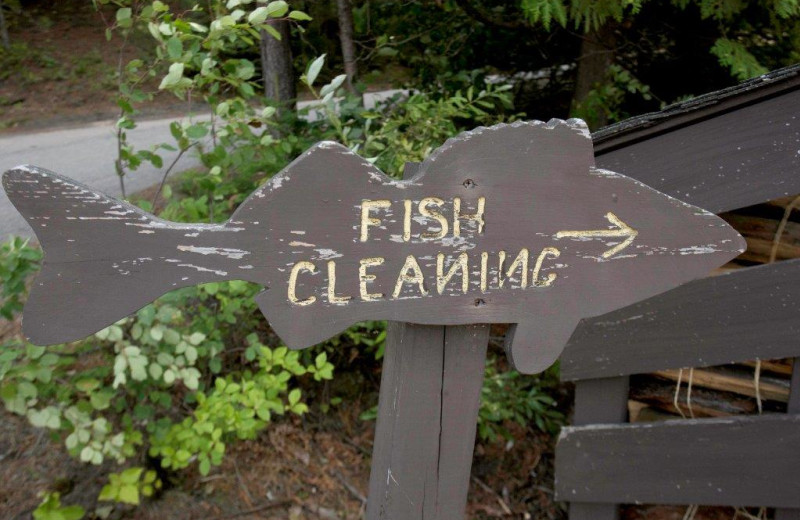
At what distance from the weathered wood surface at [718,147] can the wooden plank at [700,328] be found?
32 cm

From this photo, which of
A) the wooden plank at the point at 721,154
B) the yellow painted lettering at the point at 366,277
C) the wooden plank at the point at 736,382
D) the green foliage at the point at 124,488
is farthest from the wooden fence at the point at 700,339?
the green foliage at the point at 124,488

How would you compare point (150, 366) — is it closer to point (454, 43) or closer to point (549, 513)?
point (549, 513)

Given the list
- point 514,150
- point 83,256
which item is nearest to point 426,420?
point 514,150

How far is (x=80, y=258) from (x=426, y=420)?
0.81 m

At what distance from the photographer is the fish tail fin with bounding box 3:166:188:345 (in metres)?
1.17

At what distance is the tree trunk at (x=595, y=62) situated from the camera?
419cm

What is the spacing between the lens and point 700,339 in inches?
94.4

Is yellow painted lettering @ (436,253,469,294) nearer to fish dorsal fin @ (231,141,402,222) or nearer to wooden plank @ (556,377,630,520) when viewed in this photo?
fish dorsal fin @ (231,141,402,222)

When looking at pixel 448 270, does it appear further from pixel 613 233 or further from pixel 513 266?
pixel 613 233

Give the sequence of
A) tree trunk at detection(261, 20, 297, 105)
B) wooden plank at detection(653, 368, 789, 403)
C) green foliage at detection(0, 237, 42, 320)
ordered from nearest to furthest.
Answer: green foliage at detection(0, 237, 42, 320), wooden plank at detection(653, 368, 789, 403), tree trunk at detection(261, 20, 297, 105)

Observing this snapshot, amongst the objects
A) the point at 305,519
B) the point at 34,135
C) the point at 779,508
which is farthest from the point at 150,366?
the point at 34,135

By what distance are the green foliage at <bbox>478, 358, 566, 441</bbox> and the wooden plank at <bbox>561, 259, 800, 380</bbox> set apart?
3.25ft

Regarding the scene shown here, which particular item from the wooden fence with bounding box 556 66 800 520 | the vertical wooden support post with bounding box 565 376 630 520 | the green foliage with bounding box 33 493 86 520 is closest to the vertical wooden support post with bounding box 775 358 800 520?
the wooden fence with bounding box 556 66 800 520

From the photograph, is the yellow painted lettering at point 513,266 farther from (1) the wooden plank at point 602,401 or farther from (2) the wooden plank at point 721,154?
(1) the wooden plank at point 602,401
